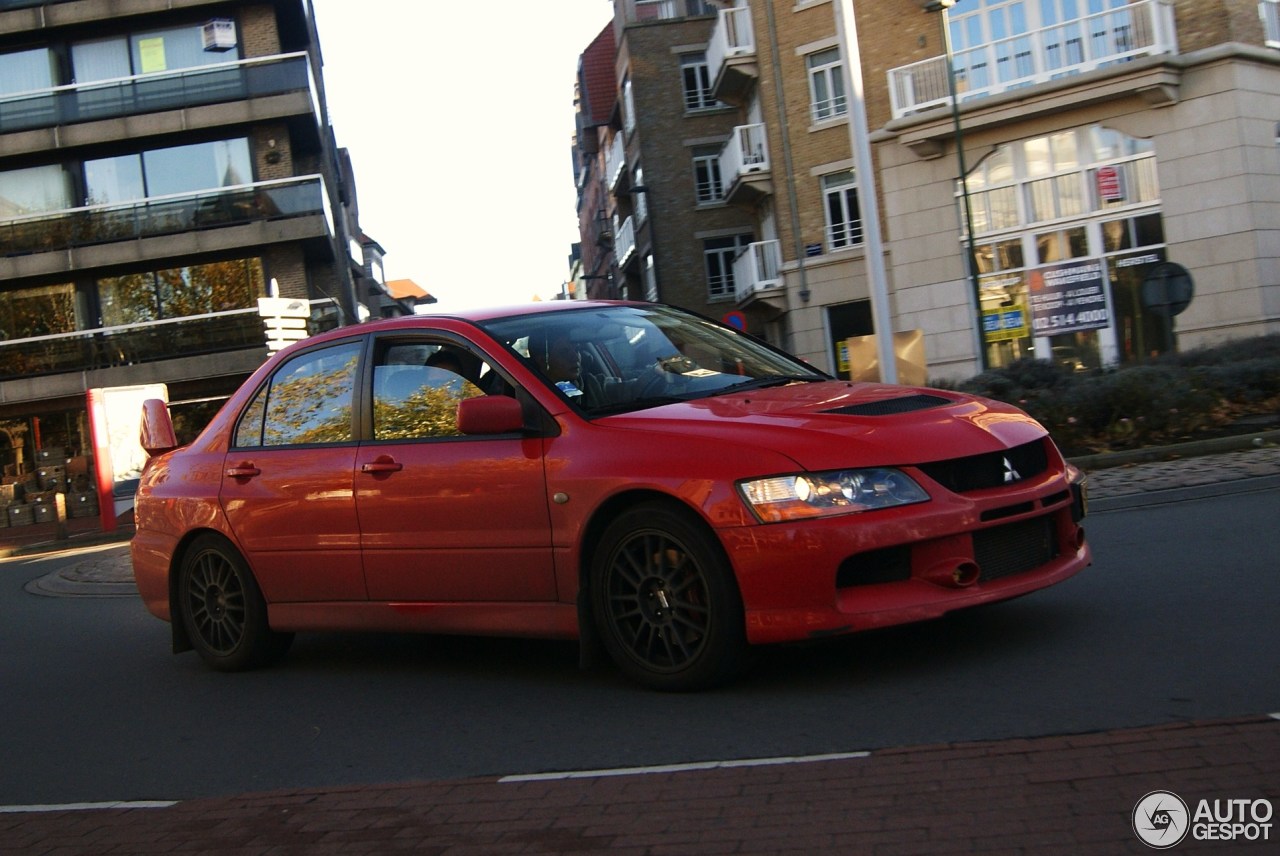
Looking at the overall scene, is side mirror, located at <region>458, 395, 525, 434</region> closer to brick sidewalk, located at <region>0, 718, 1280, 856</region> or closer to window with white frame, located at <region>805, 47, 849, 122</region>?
brick sidewalk, located at <region>0, 718, 1280, 856</region>

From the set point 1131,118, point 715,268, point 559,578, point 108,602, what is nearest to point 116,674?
point 559,578

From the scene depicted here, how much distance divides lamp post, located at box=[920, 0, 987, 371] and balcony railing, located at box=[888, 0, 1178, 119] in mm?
354

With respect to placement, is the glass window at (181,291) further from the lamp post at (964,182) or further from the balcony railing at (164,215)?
→ the lamp post at (964,182)

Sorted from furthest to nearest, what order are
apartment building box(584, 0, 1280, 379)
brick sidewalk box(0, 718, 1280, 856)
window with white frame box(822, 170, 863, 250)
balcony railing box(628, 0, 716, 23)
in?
1. balcony railing box(628, 0, 716, 23)
2. window with white frame box(822, 170, 863, 250)
3. apartment building box(584, 0, 1280, 379)
4. brick sidewalk box(0, 718, 1280, 856)

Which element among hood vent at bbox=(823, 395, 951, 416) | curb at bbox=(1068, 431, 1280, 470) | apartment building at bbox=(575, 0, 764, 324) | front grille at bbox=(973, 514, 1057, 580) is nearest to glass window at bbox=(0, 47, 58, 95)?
apartment building at bbox=(575, 0, 764, 324)

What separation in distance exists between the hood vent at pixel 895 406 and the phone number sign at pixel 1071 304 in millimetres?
19408

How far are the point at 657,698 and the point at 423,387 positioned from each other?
1.86 meters

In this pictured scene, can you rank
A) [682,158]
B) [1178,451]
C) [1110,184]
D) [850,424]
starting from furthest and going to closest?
[682,158]
[1110,184]
[1178,451]
[850,424]

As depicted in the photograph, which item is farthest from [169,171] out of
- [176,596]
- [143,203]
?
[176,596]

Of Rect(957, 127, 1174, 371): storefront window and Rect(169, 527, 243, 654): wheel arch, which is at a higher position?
Rect(957, 127, 1174, 371): storefront window

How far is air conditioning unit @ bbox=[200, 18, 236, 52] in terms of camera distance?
38688 mm

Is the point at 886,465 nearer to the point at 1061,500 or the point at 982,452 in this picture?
the point at 982,452

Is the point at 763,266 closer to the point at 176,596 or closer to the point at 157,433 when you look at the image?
the point at 157,433

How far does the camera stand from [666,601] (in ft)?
17.5
